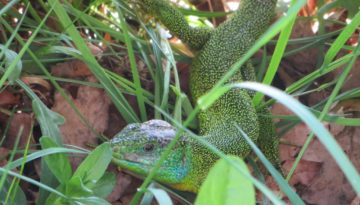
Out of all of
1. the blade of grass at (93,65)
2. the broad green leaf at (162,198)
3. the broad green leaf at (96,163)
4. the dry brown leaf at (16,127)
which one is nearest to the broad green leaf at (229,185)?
the broad green leaf at (162,198)

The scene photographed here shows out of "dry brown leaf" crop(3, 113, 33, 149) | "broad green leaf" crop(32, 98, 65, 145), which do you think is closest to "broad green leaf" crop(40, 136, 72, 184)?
"broad green leaf" crop(32, 98, 65, 145)

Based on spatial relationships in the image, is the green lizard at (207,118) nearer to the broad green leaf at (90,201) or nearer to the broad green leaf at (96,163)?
the broad green leaf at (96,163)

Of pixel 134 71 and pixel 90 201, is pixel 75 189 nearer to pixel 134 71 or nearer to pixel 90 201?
pixel 90 201

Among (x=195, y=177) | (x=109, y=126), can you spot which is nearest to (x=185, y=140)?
(x=195, y=177)

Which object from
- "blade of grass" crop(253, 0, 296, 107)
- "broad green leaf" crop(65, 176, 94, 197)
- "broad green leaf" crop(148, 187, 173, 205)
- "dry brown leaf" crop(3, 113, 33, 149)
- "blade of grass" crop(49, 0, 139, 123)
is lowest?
"dry brown leaf" crop(3, 113, 33, 149)

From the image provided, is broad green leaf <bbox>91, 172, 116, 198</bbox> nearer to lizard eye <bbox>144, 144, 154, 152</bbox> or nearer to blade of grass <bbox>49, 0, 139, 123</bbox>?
lizard eye <bbox>144, 144, 154, 152</bbox>

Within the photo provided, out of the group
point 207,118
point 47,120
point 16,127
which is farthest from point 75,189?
point 207,118
